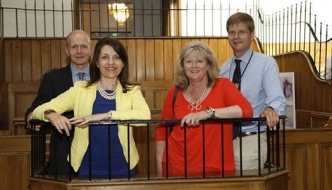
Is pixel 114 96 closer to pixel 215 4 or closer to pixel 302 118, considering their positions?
pixel 302 118

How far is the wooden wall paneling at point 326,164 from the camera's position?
15.6 feet

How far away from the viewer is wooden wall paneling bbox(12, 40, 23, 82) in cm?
807

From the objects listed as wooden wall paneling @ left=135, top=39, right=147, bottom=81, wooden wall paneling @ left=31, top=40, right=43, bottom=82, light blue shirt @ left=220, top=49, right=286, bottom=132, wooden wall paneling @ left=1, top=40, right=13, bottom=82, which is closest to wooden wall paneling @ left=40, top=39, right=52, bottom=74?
wooden wall paneling @ left=31, top=40, right=43, bottom=82

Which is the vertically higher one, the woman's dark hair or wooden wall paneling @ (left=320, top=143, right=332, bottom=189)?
the woman's dark hair

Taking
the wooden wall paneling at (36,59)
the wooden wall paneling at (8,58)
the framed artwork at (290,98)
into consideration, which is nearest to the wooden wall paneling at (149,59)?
the wooden wall paneling at (36,59)

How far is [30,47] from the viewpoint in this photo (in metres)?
8.10

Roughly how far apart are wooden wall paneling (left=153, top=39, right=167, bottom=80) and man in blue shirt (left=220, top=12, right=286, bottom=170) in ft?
15.1

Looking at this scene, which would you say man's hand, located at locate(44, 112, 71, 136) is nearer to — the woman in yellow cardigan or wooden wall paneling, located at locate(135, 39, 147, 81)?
the woman in yellow cardigan

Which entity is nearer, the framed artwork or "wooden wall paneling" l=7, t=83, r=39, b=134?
the framed artwork

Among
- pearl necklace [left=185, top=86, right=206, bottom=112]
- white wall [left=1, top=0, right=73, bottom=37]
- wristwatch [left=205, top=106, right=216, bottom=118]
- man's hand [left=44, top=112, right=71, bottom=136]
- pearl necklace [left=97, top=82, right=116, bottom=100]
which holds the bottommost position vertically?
man's hand [left=44, top=112, right=71, bottom=136]

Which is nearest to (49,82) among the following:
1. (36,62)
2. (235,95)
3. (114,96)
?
(114,96)

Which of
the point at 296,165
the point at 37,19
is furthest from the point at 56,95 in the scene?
the point at 37,19

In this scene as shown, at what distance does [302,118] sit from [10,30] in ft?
17.3

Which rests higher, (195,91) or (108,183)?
(195,91)
